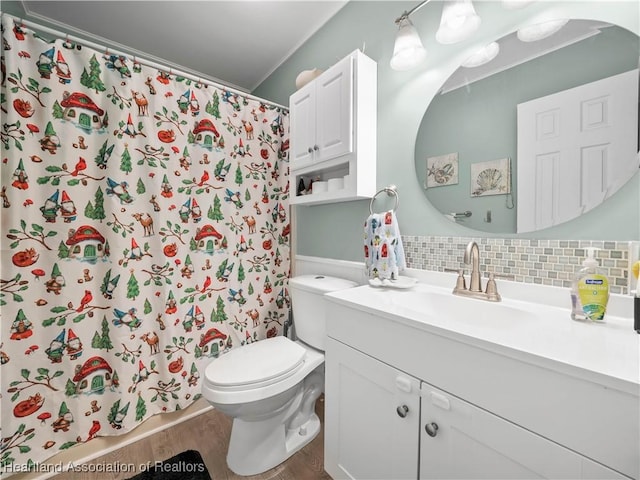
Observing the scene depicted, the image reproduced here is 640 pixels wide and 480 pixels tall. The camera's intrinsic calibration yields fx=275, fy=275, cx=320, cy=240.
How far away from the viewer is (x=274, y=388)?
1193 millimetres

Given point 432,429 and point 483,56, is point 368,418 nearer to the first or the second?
point 432,429

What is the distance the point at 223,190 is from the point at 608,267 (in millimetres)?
1774

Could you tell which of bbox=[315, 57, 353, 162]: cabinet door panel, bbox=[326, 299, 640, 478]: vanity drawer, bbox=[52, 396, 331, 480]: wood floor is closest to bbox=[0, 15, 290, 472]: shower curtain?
bbox=[52, 396, 331, 480]: wood floor

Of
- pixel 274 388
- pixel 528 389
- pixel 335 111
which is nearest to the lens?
pixel 528 389

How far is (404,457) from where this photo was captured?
2.79ft

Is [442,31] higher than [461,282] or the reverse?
higher

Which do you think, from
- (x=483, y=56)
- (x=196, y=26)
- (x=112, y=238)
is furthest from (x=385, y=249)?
(x=196, y=26)

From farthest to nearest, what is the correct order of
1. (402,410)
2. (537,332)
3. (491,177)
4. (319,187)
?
(319,187)
(491,177)
(402,410)
(537,332)

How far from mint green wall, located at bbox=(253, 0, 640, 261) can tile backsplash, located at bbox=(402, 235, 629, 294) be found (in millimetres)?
32

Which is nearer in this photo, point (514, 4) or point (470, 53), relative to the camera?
point (514, 4)

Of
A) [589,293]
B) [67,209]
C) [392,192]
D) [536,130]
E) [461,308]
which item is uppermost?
[536,130]

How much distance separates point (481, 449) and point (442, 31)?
1415 mm

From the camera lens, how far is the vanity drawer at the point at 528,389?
492mm

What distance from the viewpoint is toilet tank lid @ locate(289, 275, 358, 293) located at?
1.46 metres
